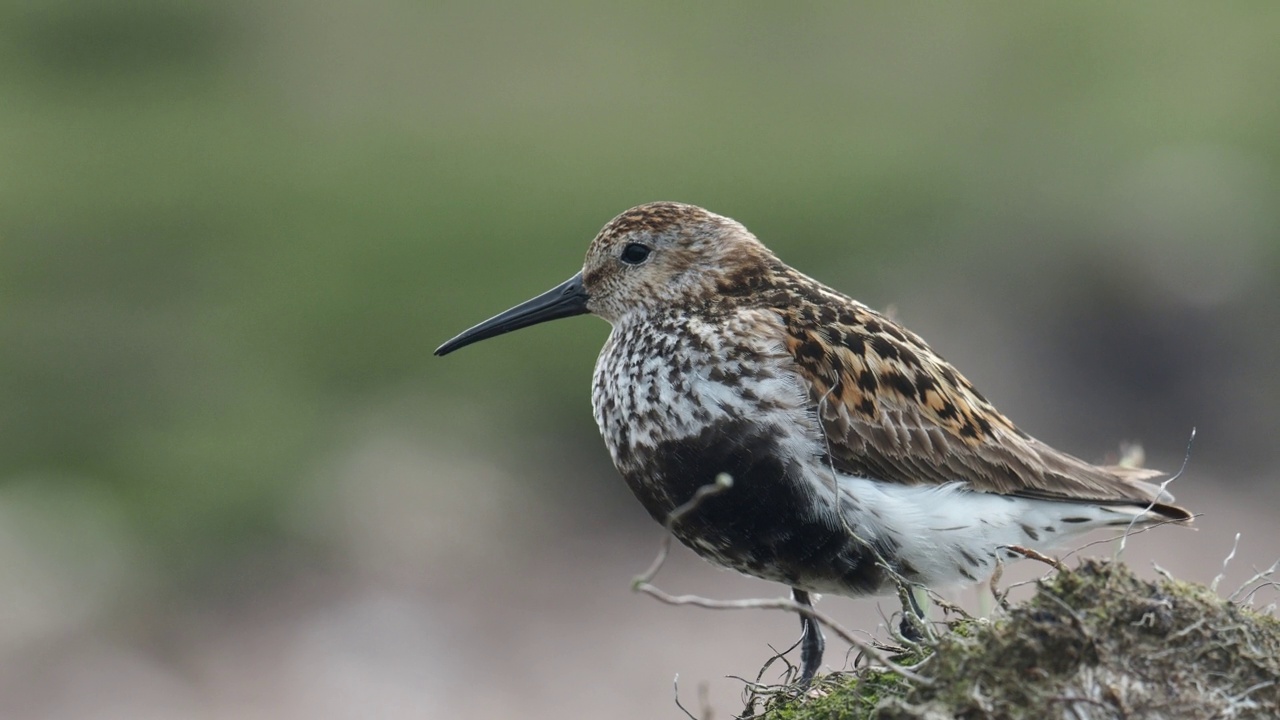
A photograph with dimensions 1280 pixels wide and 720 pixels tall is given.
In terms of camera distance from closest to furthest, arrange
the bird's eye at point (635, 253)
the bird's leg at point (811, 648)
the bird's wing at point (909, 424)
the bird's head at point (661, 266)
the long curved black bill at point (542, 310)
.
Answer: the bird's wing at point (909, 424)
the bird's leg at point (811, 648)
the bird's head at point (661, 266)
the bird's eye at point (635, 253)
the long curved black bill at point (542, 310)

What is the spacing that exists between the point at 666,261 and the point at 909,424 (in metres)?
1.04

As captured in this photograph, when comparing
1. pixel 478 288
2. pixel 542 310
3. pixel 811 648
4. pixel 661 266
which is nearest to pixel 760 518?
pixel 811 648

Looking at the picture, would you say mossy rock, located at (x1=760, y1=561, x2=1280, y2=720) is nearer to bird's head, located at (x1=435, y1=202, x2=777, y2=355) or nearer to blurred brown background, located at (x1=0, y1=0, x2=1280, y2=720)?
bird's head, located at (x1=435, y1=202, x2=777, y2=355)

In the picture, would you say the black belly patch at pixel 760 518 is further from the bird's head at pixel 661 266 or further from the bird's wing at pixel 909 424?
the bird's head at pixel 661 266

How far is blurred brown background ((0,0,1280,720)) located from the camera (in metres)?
10.9

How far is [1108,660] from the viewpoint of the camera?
3305 millimetres

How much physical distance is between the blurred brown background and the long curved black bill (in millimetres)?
2381

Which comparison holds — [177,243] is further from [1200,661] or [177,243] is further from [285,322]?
[1200,661]

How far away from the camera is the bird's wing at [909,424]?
5.02 meters

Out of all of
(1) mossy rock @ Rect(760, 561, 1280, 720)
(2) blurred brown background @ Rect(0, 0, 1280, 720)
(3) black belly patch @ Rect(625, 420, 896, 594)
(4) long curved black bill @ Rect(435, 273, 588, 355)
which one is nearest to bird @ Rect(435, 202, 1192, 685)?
(3) black belly patch @ Rect(625, 420, 896, 594)

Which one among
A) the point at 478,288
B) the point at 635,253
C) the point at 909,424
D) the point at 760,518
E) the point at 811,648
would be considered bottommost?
the point at 478,288

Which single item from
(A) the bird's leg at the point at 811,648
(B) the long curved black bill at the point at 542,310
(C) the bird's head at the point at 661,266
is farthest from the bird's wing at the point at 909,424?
(B) the long curved black bill at the point at 542,310

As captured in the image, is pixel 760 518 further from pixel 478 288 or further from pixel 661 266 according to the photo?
pixel 478 288

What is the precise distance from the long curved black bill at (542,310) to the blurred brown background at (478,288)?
→ 7.81 feet
